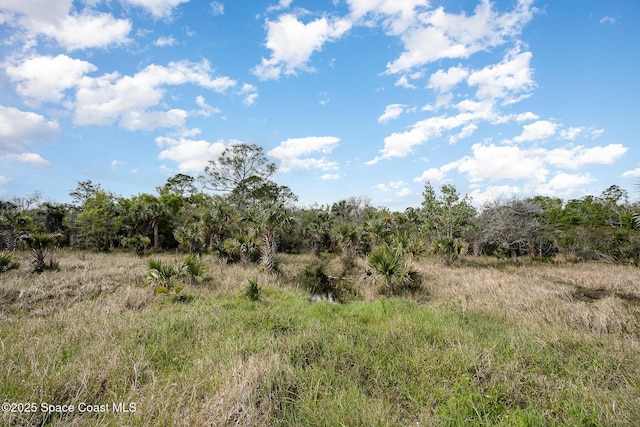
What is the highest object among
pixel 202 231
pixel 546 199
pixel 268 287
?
pixel 546 199

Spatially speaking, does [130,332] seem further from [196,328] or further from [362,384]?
[362,384]

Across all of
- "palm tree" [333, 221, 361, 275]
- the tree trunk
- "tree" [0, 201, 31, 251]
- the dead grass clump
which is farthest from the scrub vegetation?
Answer: the tree trunk

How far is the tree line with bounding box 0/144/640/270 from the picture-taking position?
19953 millimetres

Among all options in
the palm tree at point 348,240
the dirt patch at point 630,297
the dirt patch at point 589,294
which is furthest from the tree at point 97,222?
the dirt patch at point 630,297

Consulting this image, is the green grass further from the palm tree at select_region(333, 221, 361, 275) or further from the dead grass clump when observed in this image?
the palm tree at select_region(333, 221, 361, 275)

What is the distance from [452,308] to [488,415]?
6.15 meters

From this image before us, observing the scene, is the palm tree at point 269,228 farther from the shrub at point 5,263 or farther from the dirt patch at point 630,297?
the dirt patch at point 630,297

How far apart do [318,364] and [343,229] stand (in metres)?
16.6

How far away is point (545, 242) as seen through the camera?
81.3 ft

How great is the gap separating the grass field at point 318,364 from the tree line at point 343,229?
25.3 feet

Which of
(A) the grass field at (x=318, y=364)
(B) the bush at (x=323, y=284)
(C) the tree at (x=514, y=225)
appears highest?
(C) the tree at (x=514, y=225)

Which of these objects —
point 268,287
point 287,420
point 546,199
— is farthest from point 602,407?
point 546,199

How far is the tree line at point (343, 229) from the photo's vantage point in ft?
65.5

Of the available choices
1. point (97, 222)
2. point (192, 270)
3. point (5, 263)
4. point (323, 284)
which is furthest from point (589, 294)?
point (97, 222)
